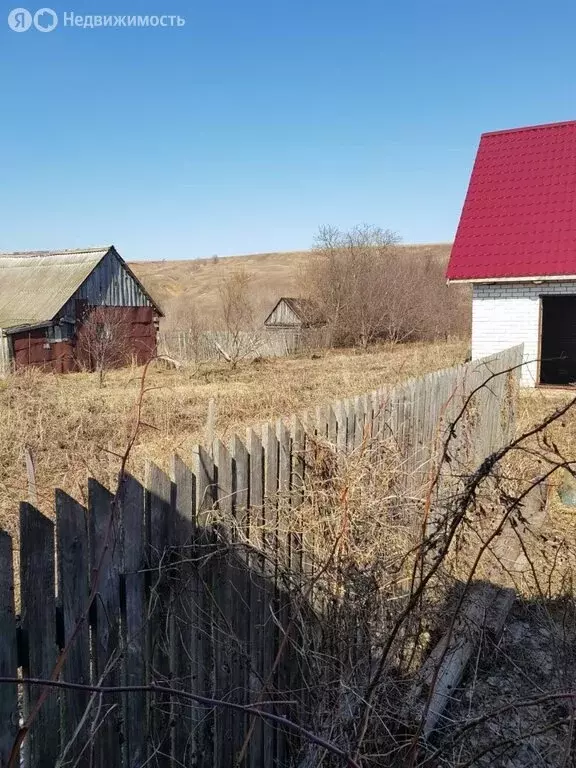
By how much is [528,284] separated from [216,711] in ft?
39.4

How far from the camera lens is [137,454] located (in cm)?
734

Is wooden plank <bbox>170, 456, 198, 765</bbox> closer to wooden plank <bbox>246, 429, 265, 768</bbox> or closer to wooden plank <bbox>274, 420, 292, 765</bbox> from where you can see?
wooden plank <bbox>246, 429, 265, 768</bbox>

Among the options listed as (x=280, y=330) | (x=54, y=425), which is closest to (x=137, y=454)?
(x=54, y=425)

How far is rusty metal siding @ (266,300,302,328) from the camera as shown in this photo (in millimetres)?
36203

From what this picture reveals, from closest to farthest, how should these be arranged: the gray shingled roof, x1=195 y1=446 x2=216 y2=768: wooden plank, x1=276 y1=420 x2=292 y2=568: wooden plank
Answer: x1=195 y1=446 x2=216 y2=768: wooden plank, x1=276 y1=420 x2=292 y2=568: wooden plank, the gray shingled roof

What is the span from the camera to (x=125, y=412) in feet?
35.5

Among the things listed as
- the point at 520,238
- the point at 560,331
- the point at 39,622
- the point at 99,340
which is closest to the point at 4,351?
the point at 99,340

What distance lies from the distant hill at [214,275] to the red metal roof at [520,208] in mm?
40378

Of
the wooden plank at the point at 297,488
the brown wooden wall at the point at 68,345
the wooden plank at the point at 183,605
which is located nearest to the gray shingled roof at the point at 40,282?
the brown wooden wall at the point at 68,345

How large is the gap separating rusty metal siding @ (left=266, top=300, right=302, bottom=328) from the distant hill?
15.9m

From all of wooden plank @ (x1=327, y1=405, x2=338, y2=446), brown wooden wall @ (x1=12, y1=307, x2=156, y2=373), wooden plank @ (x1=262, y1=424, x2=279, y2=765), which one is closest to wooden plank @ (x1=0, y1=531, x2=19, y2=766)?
wooden plank @ (x1=262, y1=424, x2=279, y2=765)

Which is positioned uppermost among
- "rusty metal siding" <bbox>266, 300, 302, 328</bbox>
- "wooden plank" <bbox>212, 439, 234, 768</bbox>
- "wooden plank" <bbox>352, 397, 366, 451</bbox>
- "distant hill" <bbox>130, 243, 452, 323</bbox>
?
"distant hill" <bbox>130, 243, 452, 323</bbox>

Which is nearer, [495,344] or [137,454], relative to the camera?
[137,454]

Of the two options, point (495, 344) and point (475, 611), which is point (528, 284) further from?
point (475, 611)
